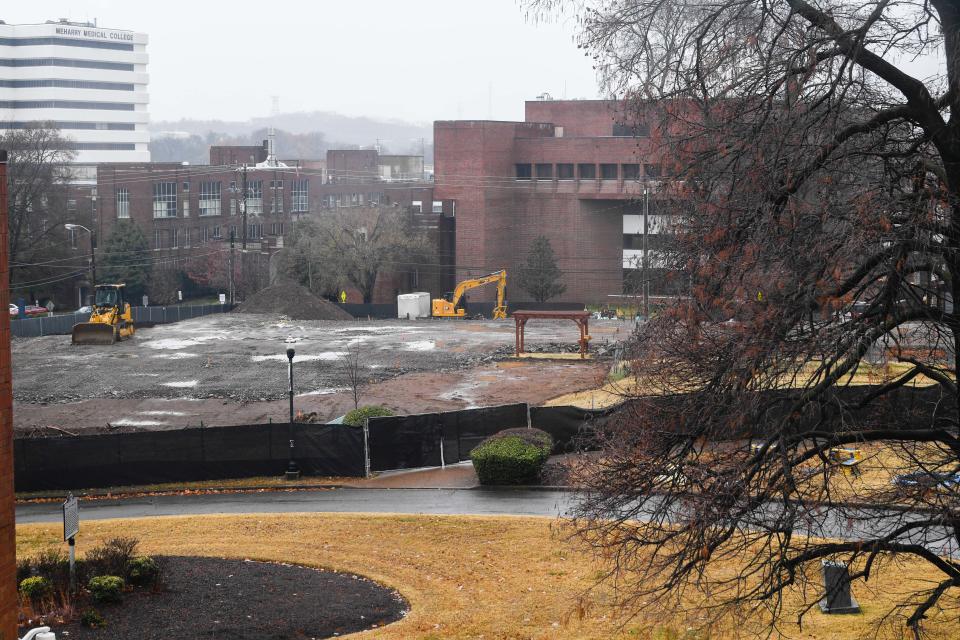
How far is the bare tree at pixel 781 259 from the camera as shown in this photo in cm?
929

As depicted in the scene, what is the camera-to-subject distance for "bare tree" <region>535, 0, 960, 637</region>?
9289 millimetres

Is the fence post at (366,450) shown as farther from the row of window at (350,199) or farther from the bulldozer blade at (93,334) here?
the row of window at (350,199)

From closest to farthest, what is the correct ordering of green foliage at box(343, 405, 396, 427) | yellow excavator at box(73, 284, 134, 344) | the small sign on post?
the small sign on post < green foliage at box(343, 405, 396, 427) < yellow excavator at box(73, 284, 134, 344)

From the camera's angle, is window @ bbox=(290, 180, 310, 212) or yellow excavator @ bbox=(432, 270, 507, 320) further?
window @ bbox=(290, 180, 310, 212)

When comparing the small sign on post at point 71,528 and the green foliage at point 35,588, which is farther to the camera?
the small sign on post at point 71,528

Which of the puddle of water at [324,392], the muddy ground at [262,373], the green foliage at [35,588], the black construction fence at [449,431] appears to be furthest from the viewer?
the puddle of water at [324,392]

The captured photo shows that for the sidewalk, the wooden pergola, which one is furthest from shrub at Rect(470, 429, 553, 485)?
the wooden pergola

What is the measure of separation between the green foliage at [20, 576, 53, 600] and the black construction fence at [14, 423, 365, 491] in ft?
46.4

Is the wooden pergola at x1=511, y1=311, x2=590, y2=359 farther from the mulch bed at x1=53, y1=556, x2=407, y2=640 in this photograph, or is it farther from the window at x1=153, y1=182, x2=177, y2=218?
the window at x1=153, y1=182, x2=177, y2=218

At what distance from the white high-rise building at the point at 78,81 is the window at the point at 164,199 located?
69817 mm

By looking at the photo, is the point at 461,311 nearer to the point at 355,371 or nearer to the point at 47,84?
the point at 355,371

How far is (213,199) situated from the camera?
110500 mm

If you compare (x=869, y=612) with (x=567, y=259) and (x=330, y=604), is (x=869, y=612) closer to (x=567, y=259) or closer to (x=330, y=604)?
(x=330, y=604)

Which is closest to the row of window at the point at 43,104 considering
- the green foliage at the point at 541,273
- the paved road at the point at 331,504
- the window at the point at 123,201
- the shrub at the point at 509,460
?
the window at the point at 123,201
